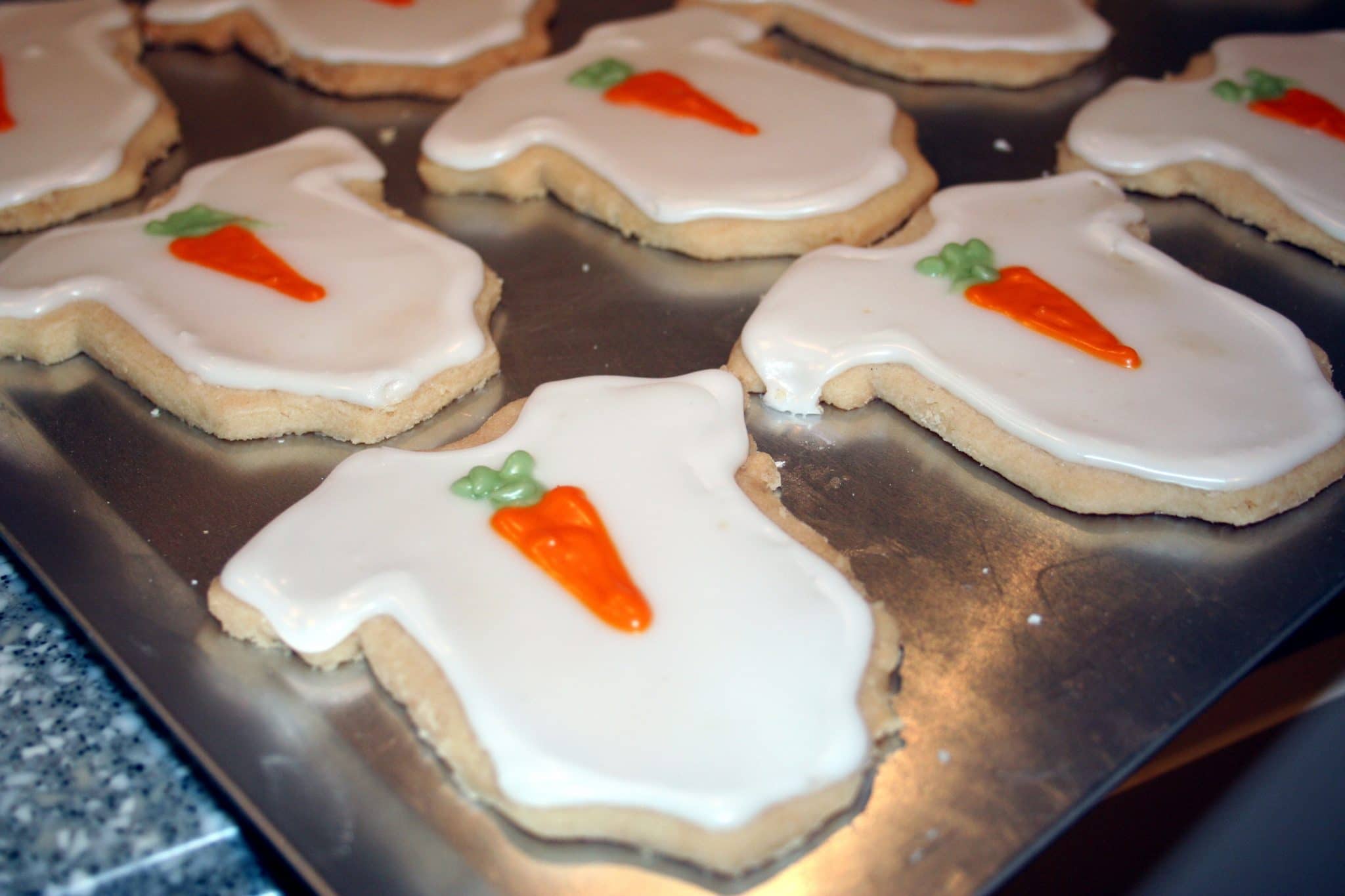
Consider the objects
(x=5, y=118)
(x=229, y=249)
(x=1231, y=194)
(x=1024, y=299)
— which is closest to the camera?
(x=1024, y=299)

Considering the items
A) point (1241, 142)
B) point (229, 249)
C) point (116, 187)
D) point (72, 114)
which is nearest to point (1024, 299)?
point (1241, 142)

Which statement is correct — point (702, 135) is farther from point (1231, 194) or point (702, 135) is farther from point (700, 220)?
point (1231, 194)

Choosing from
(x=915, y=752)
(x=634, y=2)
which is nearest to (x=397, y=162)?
(x=634, y=2)

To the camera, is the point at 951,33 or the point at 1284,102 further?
the point at 951,33

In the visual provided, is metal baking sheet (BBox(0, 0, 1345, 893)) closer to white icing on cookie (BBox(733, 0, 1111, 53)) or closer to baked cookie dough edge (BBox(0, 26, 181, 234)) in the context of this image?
baked cookie dough edge (BBox(0, 26, 181, 234))

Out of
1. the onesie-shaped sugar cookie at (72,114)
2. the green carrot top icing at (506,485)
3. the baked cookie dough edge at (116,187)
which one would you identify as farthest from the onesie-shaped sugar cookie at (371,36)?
the green carrot top icing at (506,485)

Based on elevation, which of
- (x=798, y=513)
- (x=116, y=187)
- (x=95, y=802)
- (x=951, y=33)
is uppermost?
(x=951, y=33)

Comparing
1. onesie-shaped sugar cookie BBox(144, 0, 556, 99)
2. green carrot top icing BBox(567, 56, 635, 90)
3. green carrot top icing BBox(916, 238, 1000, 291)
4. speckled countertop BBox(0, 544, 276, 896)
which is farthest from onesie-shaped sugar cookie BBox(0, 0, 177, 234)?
green carrot top icing BBox(916, 238, 1000, 291)

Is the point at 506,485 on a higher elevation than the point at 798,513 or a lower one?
higher

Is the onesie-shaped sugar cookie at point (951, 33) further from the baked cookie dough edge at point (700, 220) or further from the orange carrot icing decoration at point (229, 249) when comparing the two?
the orange carrot icing decoration at point (229, 249)
